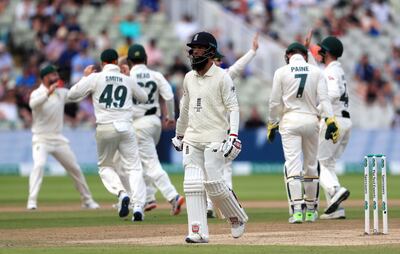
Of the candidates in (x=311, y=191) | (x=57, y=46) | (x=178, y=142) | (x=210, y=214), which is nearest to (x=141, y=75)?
(x=210, y=214)

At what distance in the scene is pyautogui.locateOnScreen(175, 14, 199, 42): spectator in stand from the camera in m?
32.1

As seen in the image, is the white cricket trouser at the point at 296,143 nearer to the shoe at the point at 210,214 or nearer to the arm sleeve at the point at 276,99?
the arm sleeve at the point at 276,99

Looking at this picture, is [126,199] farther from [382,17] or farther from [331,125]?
[382,17]

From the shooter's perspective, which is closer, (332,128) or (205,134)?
(205,134)

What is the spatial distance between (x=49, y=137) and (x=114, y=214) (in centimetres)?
256

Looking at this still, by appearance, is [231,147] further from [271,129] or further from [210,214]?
[210,214]

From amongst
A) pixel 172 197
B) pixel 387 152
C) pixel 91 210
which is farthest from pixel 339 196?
pixel 387 152

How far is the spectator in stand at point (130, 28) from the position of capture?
31531 mm

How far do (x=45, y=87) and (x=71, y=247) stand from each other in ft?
24.5

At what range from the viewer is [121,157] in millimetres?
15953

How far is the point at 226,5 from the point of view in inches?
1342

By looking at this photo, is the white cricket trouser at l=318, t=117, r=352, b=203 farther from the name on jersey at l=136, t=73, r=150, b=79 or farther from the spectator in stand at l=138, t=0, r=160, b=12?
the spectator in stand at l=138, t=0, r=160, b=12

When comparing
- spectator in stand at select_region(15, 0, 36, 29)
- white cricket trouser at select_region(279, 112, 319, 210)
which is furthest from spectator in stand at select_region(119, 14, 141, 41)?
white cricket trouser at select_region(279, 112, 319, 210)

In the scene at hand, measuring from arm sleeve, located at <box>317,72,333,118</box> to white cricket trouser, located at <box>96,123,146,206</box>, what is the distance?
2611 millimetres
